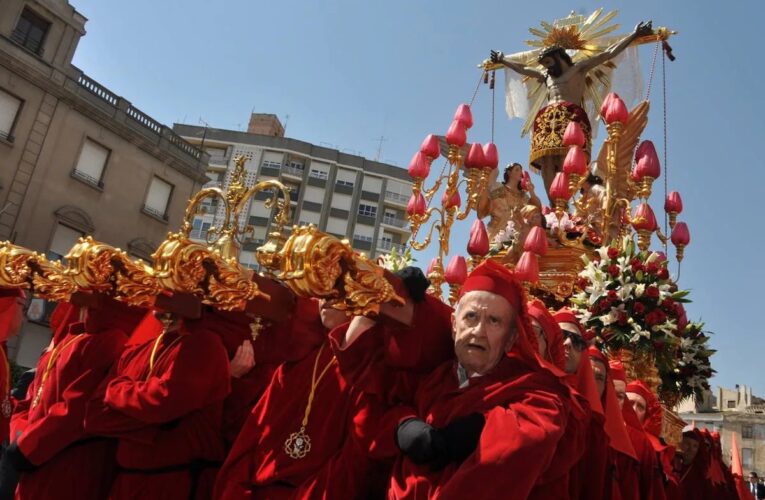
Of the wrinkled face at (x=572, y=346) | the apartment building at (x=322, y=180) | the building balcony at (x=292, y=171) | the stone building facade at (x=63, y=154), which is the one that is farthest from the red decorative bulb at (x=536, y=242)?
the building balcony at (x=292, y=171)

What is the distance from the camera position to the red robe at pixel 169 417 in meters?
3.23

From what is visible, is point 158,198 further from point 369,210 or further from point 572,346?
point 369,210

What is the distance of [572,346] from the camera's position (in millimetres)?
3580

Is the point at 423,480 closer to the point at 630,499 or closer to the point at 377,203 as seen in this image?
the point at 630,499

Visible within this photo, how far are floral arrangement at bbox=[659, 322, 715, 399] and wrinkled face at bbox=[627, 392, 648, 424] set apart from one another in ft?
3.51

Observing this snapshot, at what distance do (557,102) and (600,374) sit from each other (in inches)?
262

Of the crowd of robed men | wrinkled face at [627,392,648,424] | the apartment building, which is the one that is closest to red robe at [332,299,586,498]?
the crowd of robed men

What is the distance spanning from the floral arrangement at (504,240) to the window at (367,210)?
31923mm

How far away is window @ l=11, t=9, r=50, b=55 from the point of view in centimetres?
1724

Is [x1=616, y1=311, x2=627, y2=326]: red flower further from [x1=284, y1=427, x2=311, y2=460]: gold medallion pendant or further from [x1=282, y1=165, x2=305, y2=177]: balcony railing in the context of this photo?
[x1=282, y1=165, x2=305, y2=177]: balcony railing

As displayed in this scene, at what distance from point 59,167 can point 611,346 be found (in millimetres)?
16634

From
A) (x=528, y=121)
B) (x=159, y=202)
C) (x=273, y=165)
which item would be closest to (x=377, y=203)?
(x=273, y=165)

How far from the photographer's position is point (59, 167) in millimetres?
17562

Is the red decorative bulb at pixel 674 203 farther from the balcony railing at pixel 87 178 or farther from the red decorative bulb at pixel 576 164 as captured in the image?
the balcony railing at pixel 87 178
